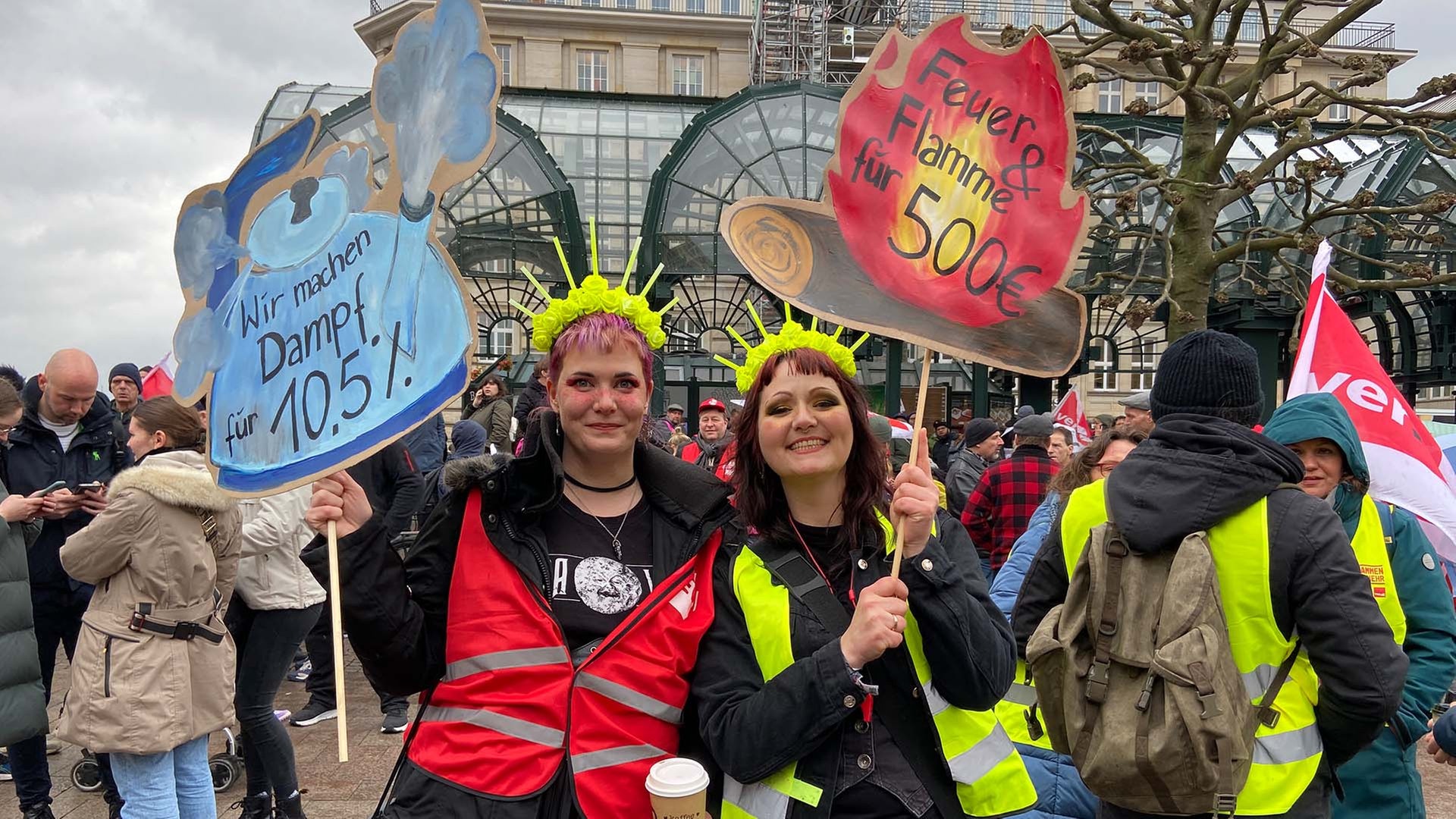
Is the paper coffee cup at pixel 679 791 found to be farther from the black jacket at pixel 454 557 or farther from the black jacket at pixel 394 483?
the black jacket at pixel 394 483

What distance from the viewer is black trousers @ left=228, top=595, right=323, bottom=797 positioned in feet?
13.4

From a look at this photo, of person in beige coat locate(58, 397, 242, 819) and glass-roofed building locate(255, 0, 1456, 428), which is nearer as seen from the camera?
person in beige coat locate(58, 397, 242, 819)

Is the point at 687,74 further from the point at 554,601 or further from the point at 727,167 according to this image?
the point at 554,601

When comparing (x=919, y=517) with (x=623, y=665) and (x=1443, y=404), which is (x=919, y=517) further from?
(x=1443, y=404)

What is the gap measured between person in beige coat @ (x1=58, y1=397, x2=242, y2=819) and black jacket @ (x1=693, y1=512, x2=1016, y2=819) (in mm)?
2409

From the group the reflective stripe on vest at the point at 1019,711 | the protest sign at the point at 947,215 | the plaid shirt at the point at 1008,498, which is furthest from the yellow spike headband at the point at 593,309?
the plaid shirt at the point at 1008,498

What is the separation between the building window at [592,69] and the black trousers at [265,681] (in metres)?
41.0

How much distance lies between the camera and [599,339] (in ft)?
7.12

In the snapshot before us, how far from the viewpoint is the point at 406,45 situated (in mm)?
2188

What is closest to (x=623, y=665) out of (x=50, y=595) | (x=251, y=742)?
(x=251, y=742)

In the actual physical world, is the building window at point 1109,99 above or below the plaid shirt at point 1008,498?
above

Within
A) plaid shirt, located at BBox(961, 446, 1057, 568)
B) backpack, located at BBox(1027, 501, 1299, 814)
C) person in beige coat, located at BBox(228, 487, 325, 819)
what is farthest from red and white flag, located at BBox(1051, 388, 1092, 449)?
backpack, located at BBox(1027, 501, 1299, 814)

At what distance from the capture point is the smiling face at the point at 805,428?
2092 mm

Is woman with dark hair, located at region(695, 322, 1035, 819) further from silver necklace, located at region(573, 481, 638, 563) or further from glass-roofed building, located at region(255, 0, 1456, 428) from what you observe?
glass-roofed building, located at region(255, 0, 1456, 428)
